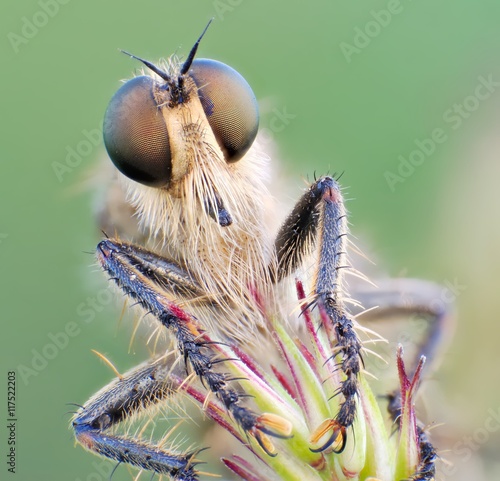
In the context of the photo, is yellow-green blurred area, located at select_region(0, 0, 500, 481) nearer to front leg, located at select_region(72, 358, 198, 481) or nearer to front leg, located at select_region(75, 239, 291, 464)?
front leg, located at select_region(72, 358, 198, 481)

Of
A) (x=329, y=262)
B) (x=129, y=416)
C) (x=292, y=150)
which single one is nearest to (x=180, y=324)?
(x=329, y=262)

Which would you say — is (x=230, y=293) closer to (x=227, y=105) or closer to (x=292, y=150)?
(x=227, y=105)

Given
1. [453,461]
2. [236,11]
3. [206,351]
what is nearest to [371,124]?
[236,11]

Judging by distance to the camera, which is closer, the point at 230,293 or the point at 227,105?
the point at 227,105

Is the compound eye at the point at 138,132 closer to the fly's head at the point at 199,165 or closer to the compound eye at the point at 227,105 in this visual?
the fly's head at the point at 199,165

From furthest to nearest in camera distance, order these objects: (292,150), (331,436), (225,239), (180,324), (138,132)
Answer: (292,150) < (225,239) < (138,132) < (180,324) < (331,436)

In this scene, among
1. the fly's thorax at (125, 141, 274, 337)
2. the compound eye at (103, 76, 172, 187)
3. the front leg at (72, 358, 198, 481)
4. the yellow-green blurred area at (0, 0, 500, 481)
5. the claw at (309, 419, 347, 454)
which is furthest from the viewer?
the yellow-green blurred area at (0, 0, 500, 481)

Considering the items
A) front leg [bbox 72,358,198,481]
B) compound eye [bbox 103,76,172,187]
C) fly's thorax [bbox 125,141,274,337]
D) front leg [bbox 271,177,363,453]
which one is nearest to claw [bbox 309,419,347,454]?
front leg [bbox 271,177,363,453]
